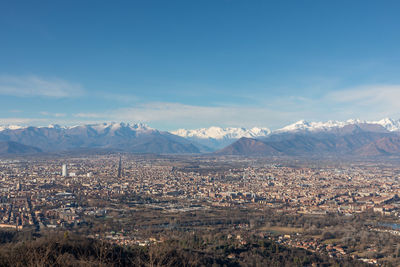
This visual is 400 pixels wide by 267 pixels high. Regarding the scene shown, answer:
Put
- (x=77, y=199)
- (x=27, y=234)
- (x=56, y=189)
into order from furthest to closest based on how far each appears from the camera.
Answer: (x=56, y=189)
(x=77, y=199)
(x=27, y=234)

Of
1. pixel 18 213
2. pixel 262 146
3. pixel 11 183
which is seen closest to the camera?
pixel 18 213

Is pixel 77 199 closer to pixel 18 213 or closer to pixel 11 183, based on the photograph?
pixel 18 213

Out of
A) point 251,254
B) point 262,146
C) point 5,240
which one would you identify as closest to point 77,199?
point 5,240

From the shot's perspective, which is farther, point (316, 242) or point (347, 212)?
point (347, 212)

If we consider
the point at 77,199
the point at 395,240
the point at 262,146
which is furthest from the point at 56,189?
the point at 262,146

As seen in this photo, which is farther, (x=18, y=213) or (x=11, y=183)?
(x=11, y=183)

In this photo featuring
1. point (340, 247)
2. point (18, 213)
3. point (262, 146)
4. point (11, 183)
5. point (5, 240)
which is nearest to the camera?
point (5, 240)

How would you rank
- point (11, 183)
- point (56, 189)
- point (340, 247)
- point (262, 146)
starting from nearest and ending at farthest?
point (340, 247)
point (56, 189)
point (11, 183)
point (262, 146)

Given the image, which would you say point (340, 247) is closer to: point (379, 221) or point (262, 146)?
point (379, 221)

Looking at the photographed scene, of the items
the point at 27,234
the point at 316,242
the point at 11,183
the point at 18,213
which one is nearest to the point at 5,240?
the point at 27,234
